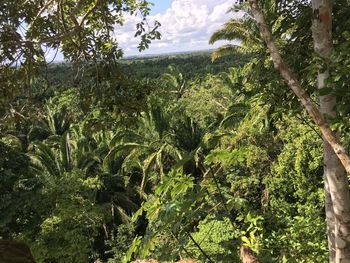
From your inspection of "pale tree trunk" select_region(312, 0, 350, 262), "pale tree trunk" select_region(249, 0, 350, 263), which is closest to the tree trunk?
"pale tree trunk" select_region(249, 0, 350, 263)

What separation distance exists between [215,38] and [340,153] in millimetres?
15198

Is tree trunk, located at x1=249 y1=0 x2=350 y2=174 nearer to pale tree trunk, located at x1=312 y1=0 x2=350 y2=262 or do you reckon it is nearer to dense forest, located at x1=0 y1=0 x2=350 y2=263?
dense forest, located at x1=0 y1=0 x2=350 y2=263

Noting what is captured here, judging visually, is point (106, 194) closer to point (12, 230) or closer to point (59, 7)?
point (12, 230)

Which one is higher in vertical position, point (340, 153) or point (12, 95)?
point (12, 95)

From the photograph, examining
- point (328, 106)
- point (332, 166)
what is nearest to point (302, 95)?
point (328, 106)

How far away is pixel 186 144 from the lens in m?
17.6

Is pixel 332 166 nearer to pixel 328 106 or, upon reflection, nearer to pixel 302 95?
pixel 328 106

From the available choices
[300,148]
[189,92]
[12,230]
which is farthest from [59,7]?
[189,92]

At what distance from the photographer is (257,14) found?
100 inches

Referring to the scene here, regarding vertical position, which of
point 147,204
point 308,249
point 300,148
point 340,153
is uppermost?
point 340,153

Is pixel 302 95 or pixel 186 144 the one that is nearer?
pixel 302 95

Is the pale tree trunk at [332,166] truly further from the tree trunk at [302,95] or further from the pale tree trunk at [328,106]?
the tree trunk at [302,95]

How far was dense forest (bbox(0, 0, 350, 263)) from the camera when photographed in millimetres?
2674

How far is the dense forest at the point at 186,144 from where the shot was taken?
8.77ft
